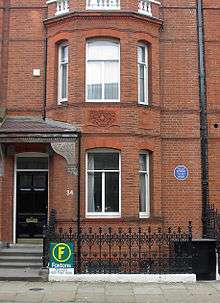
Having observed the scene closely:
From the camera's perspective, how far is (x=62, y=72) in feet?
53.0

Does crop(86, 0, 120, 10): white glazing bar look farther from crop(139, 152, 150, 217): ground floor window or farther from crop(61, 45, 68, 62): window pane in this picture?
crop(139, 152, 150, 217): ground floor window

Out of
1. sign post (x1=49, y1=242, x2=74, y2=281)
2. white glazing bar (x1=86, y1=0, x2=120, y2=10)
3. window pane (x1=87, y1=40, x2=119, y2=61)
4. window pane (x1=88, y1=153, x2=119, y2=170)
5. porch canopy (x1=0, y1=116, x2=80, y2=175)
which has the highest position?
white glazing bar (x1=86, y1=0, x2=120, y2=10)

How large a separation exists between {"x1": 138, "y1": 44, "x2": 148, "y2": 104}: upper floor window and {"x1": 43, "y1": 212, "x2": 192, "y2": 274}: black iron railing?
4.32 metres

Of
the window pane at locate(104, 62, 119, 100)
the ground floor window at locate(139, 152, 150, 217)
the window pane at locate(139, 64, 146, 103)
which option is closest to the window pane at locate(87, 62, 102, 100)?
the window pane at locate(104, 62, 119, 100)

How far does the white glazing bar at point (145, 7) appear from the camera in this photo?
633 inches

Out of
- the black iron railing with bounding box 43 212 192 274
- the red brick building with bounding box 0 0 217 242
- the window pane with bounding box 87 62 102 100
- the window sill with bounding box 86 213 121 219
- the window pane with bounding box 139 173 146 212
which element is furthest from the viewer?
the window pane with bounding box 139 173 146 212

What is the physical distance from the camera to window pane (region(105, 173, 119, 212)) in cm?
1512

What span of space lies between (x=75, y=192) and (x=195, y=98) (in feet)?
17.1

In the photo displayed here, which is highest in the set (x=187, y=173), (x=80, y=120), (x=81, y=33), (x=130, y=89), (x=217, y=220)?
(x=81, y=33)

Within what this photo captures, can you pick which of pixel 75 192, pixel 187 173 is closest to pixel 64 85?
pixel 75 192

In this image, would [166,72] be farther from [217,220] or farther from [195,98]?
[217,220]

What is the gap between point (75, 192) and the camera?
14.9 meters

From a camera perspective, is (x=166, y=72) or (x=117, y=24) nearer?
(x=117, y=24)

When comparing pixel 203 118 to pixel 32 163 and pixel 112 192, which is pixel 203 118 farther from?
pixel 32 163
